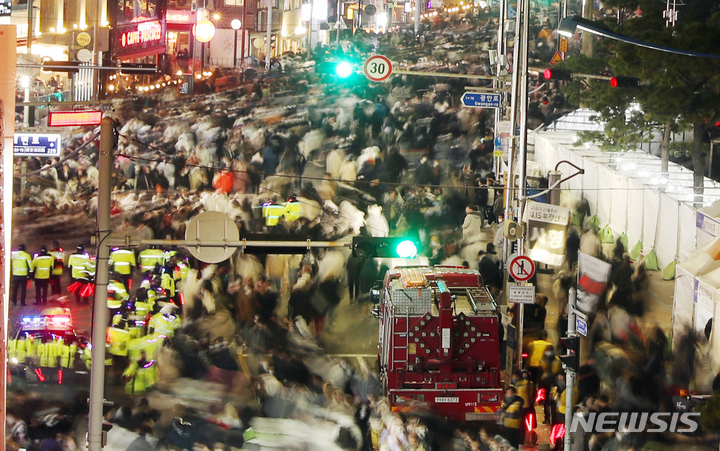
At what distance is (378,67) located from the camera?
1738 centimetres

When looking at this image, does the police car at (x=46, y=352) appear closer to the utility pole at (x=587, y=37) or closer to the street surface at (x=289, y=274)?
the street surface at (x=289, y=274)

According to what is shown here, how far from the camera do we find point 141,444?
12492 millimetres

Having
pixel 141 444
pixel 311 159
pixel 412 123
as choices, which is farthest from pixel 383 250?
pixel 412 123

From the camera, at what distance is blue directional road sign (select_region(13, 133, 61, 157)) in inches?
795

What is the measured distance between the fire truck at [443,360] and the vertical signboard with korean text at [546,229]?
267cm

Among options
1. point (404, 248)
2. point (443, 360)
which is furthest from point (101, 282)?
point (443, 360)

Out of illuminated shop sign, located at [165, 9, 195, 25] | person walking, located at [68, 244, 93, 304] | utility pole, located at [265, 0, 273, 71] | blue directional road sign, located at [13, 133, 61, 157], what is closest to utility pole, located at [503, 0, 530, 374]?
person walking, located at [68, 244, 93, 304]

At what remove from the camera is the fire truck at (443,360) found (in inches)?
544

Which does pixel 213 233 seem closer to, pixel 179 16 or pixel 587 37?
pixel 587 37

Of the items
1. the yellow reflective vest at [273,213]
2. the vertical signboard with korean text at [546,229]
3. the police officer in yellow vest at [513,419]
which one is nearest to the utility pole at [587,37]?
the yellow reflective vest at [273,213]

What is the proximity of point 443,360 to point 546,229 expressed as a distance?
12.4 ft

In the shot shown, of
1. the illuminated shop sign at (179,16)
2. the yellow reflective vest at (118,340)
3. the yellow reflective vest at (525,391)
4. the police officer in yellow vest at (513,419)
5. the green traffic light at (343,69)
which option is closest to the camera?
the police officer in yellow vest at (513,419)

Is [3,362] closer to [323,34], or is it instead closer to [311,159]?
[311,159]

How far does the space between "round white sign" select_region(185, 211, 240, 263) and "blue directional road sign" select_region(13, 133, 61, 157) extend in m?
11.6
